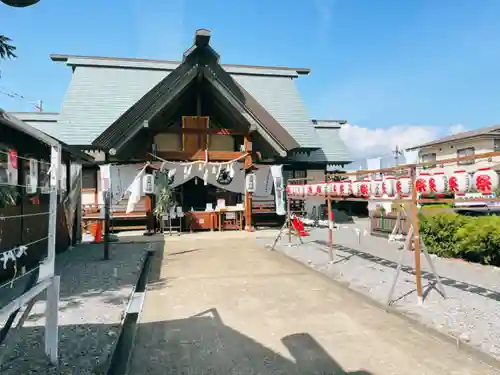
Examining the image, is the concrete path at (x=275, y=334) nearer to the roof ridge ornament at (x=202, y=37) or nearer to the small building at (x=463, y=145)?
the roof ridge ornament at (x=202, y=37)

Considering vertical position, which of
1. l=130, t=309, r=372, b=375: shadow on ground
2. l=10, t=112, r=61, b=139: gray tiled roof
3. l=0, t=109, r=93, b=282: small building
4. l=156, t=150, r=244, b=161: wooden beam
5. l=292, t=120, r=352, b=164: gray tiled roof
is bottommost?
l=130, t=309, r=372, b=375: shadow on ground

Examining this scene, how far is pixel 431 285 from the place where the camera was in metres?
6.58

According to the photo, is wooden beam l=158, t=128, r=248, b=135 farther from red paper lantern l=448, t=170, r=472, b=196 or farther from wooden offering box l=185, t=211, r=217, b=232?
red paper lantern l=448, t=170, r=472, b=196

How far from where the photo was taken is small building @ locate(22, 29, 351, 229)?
1533 cm

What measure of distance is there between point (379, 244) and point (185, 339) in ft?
29.1

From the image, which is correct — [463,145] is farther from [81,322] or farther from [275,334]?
[81,322]

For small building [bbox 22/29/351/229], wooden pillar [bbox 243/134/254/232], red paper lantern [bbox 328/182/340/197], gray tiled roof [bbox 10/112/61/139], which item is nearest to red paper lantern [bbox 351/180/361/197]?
red paper lantern [bbox 328/182/340/197]

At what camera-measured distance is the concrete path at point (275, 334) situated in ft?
12.5

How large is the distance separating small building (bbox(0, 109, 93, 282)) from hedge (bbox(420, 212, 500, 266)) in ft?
28.8

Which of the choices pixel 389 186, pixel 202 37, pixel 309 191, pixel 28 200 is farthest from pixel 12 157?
pixel 202 37

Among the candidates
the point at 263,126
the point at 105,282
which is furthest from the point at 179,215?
the point at 105,282

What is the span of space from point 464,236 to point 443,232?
758mm

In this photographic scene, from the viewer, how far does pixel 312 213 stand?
66.6 feet

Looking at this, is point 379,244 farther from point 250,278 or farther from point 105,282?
point 105,282
